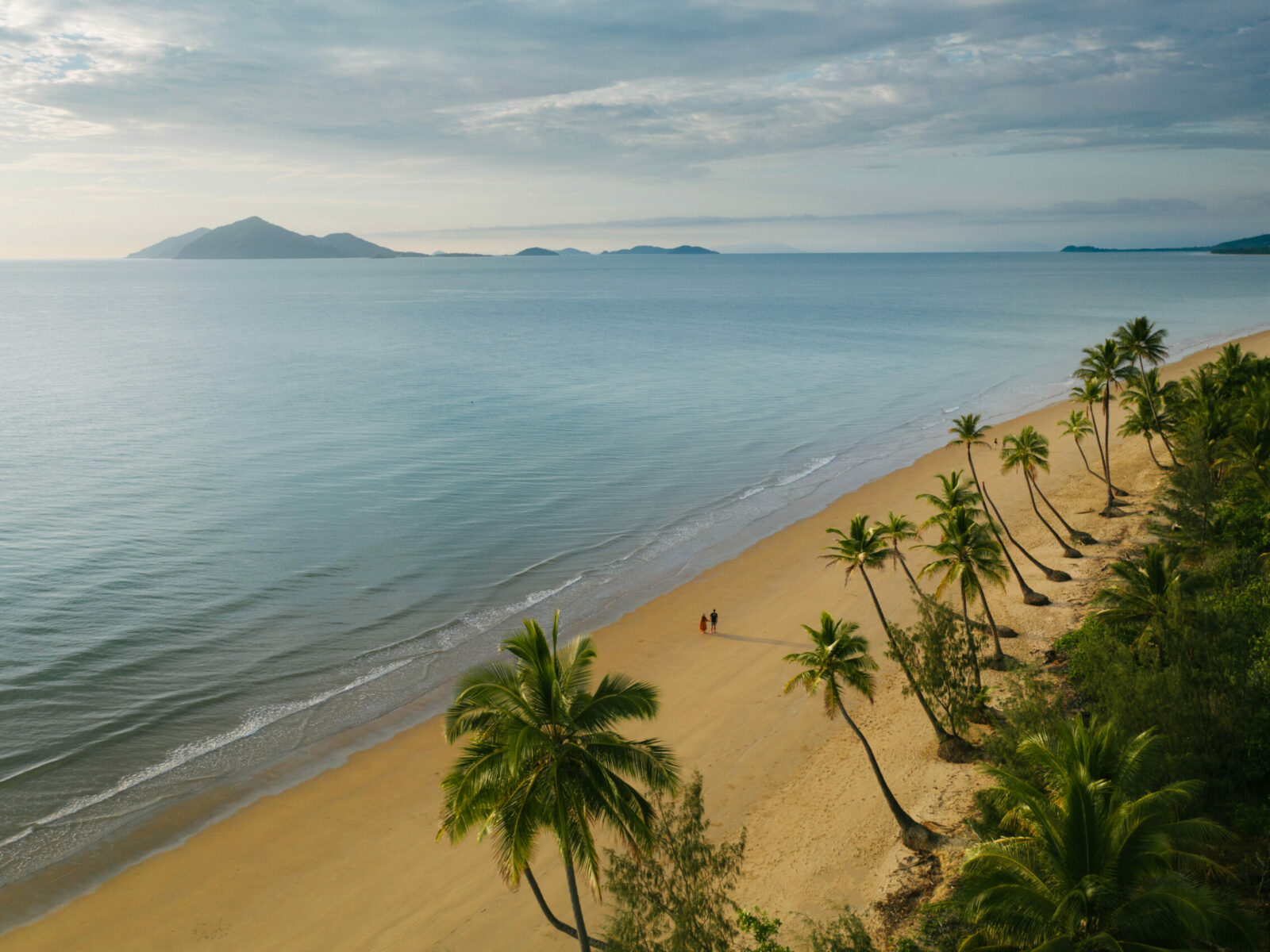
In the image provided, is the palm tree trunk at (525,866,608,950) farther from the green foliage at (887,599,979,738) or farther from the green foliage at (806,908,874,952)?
the green foliage at (887,599,979,738)

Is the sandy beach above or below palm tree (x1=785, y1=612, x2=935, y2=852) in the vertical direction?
below

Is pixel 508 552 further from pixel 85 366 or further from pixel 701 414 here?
pixel 85 366

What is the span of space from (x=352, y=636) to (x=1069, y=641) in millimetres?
29050

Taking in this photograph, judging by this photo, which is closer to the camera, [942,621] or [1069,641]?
[942,621]

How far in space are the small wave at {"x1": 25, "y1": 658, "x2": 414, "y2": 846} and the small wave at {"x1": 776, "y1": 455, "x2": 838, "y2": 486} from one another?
112 feet

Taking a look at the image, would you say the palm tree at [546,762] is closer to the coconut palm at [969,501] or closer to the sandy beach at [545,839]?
the sandy beach at [545,839]

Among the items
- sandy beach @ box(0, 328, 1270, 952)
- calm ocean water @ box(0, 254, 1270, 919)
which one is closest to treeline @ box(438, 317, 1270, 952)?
sandy beach @ box(0, 328, 1270, 952)

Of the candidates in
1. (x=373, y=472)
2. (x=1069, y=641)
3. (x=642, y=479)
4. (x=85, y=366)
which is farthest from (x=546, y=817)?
(x=85, y=366)

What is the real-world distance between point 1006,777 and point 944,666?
12.1m

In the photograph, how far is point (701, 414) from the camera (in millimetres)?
82562

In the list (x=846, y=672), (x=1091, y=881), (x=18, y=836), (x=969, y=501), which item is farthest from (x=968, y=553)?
(x=18, y=836)

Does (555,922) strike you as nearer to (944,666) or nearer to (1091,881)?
(1091,881)

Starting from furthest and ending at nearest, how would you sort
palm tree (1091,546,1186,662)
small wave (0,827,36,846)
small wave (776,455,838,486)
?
1. small wave (776,455,838,486)
2. small wave (0,827,36,846)
3. palm tree (1091,546,1186,662)

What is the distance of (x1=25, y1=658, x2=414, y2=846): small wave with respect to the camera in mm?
26594
